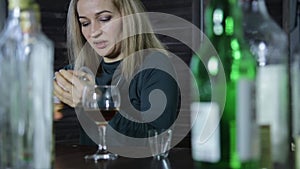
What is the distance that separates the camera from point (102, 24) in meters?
1.88

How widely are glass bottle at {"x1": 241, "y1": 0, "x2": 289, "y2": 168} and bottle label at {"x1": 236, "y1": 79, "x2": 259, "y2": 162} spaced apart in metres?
0.03

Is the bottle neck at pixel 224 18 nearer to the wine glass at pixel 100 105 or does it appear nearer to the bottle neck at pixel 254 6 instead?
the bottle neck at pixel 254 6

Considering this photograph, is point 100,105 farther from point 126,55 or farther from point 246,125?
point 126,55

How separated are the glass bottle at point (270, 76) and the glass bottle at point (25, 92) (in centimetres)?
29

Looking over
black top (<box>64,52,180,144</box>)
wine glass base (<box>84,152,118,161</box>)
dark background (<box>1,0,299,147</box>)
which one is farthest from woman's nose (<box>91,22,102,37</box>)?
wine glass base (<box>84,152,118,161</box>)

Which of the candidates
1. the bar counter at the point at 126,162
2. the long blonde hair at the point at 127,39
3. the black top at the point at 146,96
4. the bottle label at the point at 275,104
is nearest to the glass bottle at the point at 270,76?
the bottle label at the point at 275,104

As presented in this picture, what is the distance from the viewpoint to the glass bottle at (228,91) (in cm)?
62

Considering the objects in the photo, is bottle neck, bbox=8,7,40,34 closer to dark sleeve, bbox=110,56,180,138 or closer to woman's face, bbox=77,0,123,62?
dark sleeve, bbox=110,56,180,138

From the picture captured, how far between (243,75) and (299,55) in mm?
88

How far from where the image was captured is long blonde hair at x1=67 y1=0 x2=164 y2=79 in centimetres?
187

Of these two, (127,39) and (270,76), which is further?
(127,39)

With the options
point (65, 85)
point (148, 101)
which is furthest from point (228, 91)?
point (148, 101)

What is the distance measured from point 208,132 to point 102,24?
1282 millimetres

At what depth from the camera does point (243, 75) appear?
2.26 feet
